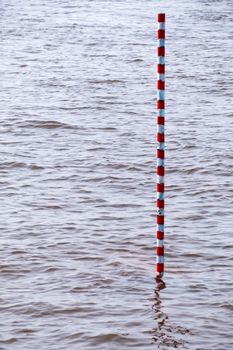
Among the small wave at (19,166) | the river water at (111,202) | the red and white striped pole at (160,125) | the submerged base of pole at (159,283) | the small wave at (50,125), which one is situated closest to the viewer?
the river water at (111,202)

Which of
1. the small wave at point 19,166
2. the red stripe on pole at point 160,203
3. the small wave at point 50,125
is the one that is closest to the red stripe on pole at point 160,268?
the red stripe on pole at point 160,203

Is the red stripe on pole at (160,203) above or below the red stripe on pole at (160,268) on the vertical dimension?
above

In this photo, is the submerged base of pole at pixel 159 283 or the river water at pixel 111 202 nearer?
the river water at pixel 111 202

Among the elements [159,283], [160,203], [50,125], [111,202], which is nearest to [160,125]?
[160,203]

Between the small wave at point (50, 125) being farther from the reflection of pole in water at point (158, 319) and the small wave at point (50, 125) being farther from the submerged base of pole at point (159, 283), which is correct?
the reflection of pole in water at point (158, 319)

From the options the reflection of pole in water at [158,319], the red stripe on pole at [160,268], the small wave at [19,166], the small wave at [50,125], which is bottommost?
the small wave at [50,125]

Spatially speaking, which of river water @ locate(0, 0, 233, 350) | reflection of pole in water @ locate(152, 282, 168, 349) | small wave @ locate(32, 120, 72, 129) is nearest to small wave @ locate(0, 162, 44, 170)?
river water @ locate(0, 0, 233, 350)

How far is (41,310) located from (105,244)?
214 cm

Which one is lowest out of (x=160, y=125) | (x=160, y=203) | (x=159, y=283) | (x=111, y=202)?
(x=111, y=202)

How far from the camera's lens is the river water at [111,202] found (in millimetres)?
9289

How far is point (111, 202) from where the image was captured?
1324 cm

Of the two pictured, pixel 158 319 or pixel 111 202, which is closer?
pixel 158 319

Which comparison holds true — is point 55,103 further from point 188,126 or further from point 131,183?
point 131,183

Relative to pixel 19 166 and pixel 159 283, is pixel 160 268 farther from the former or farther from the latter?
pixel 19 166
